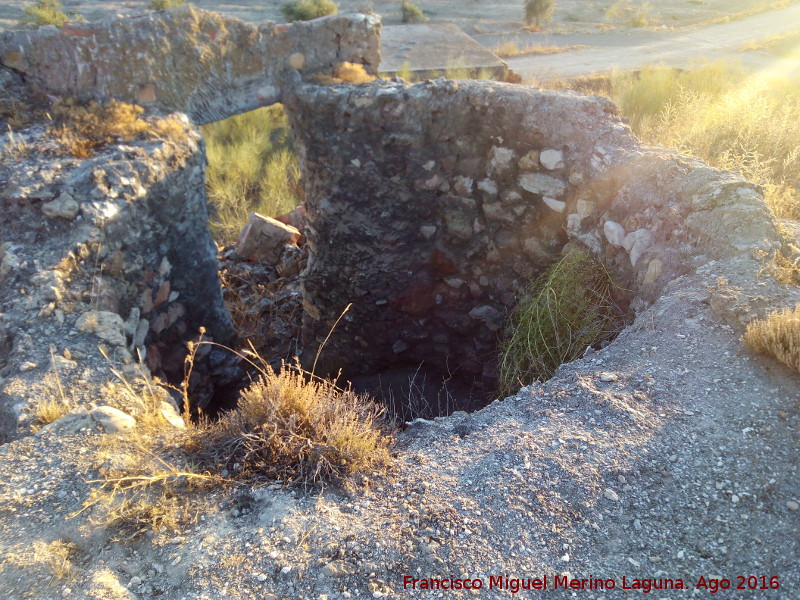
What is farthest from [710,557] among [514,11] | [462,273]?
[514,11]

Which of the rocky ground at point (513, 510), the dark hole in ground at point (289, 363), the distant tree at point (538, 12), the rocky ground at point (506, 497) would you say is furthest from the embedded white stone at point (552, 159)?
the distant tree at point (538, 12)

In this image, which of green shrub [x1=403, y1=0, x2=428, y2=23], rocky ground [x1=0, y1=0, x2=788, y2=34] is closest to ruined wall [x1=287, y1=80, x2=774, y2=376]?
rocky ground [x1=0, y1=0, x2=788, y2=34]

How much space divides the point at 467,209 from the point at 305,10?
35.3 ft

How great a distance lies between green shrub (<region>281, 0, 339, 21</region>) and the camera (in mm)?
13031

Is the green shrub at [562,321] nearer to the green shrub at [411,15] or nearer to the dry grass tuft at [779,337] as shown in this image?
the dry grass tuft at [779,337]

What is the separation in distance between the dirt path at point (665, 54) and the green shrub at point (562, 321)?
6.10 meters

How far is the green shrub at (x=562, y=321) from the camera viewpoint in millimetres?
3387

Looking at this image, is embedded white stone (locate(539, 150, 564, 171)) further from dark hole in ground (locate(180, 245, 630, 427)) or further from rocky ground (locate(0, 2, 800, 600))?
rocky ground (locate(0, 2, 800, 600))

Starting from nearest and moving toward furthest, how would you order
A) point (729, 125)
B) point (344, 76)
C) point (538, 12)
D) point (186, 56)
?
point (186, 56) → point (344, 76) → point (729, 125) → point (538, 12)

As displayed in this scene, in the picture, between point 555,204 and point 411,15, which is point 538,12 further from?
point 555,204

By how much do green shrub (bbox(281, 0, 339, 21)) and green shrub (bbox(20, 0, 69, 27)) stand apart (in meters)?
4.51

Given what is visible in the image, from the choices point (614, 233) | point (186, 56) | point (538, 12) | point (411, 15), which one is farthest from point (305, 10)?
point (614, 233)

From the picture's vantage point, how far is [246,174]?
7.82 m

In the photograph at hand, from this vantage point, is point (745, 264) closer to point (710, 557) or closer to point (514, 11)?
point (710, 557)
